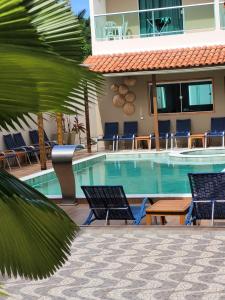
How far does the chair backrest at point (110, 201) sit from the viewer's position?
8.13 m

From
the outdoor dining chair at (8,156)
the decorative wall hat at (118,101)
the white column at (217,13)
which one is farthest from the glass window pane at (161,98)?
the outdoor dining chair at (8,156)

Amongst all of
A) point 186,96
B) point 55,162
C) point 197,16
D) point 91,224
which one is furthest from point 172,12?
point 91,224

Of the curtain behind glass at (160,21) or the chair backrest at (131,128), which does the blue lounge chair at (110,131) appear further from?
the curtain behind glass at (160,21)

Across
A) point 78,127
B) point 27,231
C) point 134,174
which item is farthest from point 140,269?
point 78,127

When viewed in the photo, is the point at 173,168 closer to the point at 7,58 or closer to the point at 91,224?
the point at 91,224

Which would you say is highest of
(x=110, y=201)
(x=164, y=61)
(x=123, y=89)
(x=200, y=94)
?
(x=164, y=61)

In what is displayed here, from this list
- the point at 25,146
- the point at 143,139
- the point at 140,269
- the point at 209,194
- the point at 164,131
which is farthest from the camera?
the point at 164,131

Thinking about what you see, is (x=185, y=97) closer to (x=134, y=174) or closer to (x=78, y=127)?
(x=78, y=127)

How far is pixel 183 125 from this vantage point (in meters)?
21.5

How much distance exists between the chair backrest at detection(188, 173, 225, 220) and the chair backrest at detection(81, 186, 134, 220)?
979 millimetres

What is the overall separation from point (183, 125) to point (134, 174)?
5989 millimetres

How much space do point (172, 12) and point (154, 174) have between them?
857 centimetres

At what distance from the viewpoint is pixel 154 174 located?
51.5 ft

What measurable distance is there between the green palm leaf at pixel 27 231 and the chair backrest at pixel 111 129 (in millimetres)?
20531
